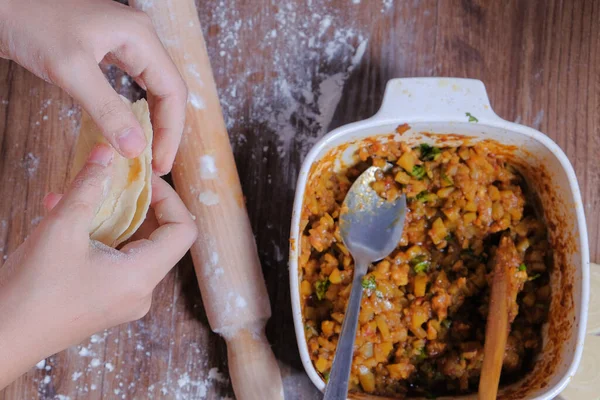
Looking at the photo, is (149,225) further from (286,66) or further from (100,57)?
(286,66)

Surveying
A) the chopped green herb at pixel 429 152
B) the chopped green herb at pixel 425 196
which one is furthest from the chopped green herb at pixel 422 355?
the chopped green herb at pixel 429 152

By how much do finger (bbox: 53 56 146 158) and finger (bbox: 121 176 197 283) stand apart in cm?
21

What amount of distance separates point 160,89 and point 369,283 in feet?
2.18

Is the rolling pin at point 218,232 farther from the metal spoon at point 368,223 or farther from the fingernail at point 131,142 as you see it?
the fingernail at point 131,142

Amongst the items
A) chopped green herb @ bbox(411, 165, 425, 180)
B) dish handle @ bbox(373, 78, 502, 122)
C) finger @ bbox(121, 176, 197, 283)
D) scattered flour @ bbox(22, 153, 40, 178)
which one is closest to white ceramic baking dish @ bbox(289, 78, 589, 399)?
dish handle @ bbox(373, 78, 502, 122)

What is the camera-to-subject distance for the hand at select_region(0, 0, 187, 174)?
3.63 ft

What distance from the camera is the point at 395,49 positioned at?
1701mm

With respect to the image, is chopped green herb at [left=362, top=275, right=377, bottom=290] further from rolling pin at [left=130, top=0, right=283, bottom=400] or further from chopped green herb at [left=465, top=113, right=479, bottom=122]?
chopped green herb at [left=465, top=113, right=479, bottom=122]

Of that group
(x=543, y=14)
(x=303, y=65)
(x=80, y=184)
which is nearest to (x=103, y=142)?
(x=80, y=184)

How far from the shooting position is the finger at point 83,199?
3.48 ft

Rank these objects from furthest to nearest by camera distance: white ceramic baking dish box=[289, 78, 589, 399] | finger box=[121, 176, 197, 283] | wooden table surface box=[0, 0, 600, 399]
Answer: wooden table surface box=[0, 0, 600, 399], white ceramic baking dish box=[289, 78, 589, 399], finger box=[121, 176, 197, 283]

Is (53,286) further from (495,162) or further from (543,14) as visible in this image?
(543,14)

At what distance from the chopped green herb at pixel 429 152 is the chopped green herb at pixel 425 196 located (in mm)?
85

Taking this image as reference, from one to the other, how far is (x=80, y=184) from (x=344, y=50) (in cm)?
90
